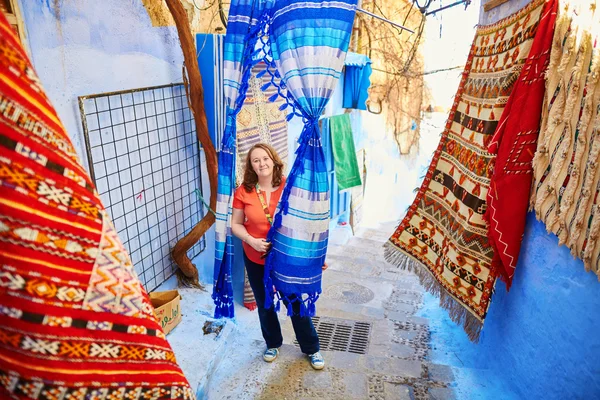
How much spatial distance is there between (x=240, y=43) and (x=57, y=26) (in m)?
A: 0.98

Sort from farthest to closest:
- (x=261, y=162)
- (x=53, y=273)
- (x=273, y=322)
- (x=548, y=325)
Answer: (x=273, y=322) < (x=261, y=162) < (x=548, y=325) < (x=53, y=273)

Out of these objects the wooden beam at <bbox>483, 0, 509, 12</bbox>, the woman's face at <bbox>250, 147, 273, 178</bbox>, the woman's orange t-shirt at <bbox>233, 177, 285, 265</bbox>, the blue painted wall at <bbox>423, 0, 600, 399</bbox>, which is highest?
the wooden beam at <bbox>483, 0, 509, 12</bbox>

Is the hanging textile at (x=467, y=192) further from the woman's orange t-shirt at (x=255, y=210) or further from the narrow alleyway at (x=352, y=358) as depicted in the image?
the woman's orange t-shirt at (x=255, y=210)

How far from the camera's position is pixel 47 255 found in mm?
796

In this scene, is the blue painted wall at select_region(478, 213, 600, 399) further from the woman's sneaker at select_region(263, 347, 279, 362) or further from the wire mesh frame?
the wire mesh frame

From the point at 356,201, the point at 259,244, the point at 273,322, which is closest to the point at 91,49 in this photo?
the point at 259,244

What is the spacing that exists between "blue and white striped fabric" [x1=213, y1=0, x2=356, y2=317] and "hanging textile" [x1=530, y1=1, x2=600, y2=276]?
1.01 m

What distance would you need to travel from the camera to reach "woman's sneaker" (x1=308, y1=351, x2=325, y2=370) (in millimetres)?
2836

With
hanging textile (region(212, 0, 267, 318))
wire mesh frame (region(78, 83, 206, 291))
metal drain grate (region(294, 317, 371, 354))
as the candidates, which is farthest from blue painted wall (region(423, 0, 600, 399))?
wire mesh frame (region(78, 83, 206, 291))

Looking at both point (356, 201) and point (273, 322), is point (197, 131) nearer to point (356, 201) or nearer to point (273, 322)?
point (273, 322)

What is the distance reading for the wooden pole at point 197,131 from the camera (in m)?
3.04

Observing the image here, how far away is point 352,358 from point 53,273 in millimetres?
2580

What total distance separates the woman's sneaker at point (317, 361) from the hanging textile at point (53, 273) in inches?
81.4

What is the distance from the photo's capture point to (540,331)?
87.4 inches
